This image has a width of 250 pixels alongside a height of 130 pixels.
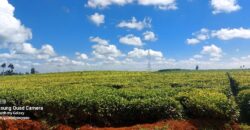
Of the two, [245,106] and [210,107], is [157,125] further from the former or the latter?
[245,106]

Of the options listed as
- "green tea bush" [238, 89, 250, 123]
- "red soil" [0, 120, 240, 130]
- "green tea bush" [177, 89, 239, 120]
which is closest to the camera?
"red soil" [0, 120, 240, 130]

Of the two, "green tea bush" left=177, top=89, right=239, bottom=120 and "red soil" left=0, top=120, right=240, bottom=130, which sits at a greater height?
"green tea bush" left=177, top=89, right=239, bottom=120

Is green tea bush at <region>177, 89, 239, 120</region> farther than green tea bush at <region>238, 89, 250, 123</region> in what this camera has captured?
No

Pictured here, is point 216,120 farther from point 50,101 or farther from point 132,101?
point 50,101

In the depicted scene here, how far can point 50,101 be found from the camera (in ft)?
51.2

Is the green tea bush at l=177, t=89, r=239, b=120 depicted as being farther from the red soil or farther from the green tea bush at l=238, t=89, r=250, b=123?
the green tea bush at l=238, t=89, r=250, b=123

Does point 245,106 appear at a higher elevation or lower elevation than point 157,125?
higher

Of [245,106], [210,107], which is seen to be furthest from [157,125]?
[245,106]

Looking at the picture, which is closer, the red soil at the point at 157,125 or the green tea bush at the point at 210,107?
the red soil at the point at 157,125

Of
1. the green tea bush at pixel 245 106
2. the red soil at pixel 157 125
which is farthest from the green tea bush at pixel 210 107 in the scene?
the green tea bush at pixel 245 106

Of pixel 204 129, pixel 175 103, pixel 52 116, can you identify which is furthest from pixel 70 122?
pixel 204 129

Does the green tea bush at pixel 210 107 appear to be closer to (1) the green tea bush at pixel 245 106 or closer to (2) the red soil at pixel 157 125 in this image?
(2) the red soil at pixel 157 125

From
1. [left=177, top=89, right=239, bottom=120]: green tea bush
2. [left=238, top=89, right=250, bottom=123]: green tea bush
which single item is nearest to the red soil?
[left=177, top=89, right=239, bottom=120]: green tea bush

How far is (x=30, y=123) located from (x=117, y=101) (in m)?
3.55
